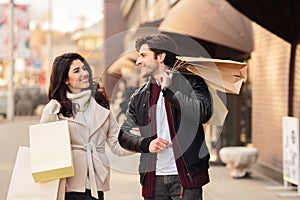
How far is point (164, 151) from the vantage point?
4.02 meters

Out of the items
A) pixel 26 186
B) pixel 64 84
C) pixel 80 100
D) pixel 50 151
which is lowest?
pixel 26 186

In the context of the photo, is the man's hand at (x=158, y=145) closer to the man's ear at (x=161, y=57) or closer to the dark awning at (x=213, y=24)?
the man's ear at (x=161, y=57)

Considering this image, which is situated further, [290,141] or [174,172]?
[290,141]

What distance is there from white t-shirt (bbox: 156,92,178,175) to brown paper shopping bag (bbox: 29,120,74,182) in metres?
0.57

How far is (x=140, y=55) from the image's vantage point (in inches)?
156

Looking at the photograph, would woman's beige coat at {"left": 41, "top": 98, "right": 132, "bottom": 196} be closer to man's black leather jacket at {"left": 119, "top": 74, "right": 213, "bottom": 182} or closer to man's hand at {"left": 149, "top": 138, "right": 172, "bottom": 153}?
man's black leather jacket at {"left": 119, "top": 74, "right": 213, "bottom": 182}

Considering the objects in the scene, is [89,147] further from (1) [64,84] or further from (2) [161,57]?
(2) [161,57]

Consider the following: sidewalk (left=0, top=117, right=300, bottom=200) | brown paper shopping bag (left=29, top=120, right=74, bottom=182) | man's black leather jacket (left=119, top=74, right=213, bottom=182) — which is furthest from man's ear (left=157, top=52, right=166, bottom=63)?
sidewalk (left=0, top=117, right=300, bottom=200)

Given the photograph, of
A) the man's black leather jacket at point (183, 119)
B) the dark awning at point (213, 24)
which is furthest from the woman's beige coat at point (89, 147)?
the dark awning at point (213, 24)

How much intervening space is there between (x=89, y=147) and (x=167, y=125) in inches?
25.0

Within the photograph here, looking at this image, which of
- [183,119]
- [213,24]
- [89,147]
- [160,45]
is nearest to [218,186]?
[213,24]

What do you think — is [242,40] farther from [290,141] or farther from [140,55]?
[140,55]

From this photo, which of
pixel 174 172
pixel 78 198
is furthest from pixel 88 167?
pixel 174 172

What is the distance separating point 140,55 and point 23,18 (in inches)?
1028
